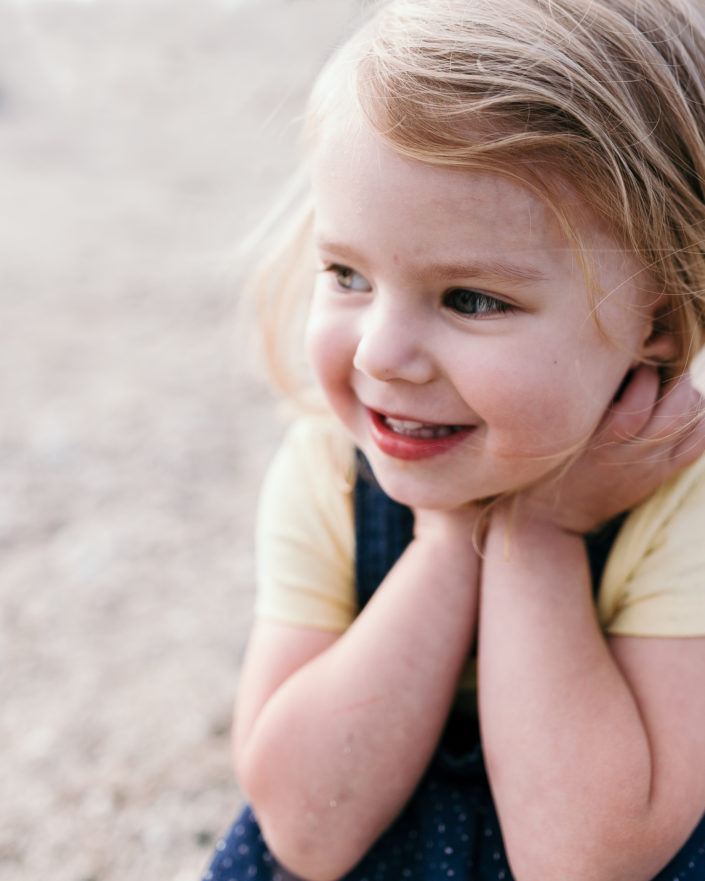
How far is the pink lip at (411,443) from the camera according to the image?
3.43ft

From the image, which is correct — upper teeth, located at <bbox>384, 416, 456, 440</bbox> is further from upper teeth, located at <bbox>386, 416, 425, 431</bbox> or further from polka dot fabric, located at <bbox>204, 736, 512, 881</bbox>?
polka dot fabric, located at <bbox>204, 736, 512, 881</bbox>

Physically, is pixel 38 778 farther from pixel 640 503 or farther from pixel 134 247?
pixel 134 247

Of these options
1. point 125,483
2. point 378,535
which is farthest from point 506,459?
point 125,483

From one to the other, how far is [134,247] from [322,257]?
9.95 feet

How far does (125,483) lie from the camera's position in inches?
96.1

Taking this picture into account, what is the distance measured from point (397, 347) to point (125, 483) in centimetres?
162

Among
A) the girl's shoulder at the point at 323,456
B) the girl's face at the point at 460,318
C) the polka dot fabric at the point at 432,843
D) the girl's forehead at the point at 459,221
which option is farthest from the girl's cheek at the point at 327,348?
the polka dot fabric at the point at 432,843

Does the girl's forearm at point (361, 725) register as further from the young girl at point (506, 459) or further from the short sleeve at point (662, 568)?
the short sleeve at point (662, 568)

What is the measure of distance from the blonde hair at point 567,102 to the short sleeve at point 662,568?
0.22m

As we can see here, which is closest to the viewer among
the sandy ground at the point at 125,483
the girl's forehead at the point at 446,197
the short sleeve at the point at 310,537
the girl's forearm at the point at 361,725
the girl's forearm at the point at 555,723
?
the girl's forehead at the point at 446,197

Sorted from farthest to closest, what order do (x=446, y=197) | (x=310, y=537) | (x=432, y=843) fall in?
(x=310, y=537) < (x=432, y=843) < (x=446, y=197)

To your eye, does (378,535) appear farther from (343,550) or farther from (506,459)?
(506,459)

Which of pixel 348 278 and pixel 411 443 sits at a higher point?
pixel 348 278

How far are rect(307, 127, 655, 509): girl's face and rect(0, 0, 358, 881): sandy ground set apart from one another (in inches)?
15.7
